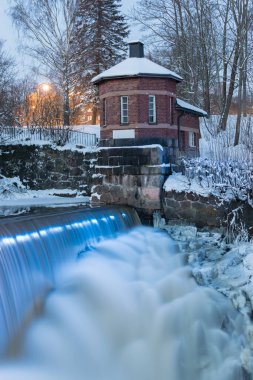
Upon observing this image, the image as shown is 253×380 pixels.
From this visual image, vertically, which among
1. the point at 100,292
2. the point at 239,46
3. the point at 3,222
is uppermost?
the point at 239,46

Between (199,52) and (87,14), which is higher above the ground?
(87,14)

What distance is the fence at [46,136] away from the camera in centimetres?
1883

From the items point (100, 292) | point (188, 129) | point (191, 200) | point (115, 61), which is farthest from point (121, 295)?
point (115, 61)

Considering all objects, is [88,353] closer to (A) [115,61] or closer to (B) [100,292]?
(B) [100,292]

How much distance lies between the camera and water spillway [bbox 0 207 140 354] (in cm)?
677

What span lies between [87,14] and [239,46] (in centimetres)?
1126

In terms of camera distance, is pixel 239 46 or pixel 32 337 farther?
pixel 239 46

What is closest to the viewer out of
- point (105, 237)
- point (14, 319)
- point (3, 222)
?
point (14, 319)

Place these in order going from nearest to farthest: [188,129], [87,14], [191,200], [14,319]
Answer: [14,319], [191,200], [188,129], [87,14]

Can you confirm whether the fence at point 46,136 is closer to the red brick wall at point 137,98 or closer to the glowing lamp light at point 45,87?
the red brick wall at point 137,98

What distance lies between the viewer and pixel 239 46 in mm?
22891

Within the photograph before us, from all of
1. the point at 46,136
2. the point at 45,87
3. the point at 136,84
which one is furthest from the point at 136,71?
the point at 45,87

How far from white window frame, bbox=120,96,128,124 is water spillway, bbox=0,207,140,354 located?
5036 millimetres

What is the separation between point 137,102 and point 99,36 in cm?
1685
